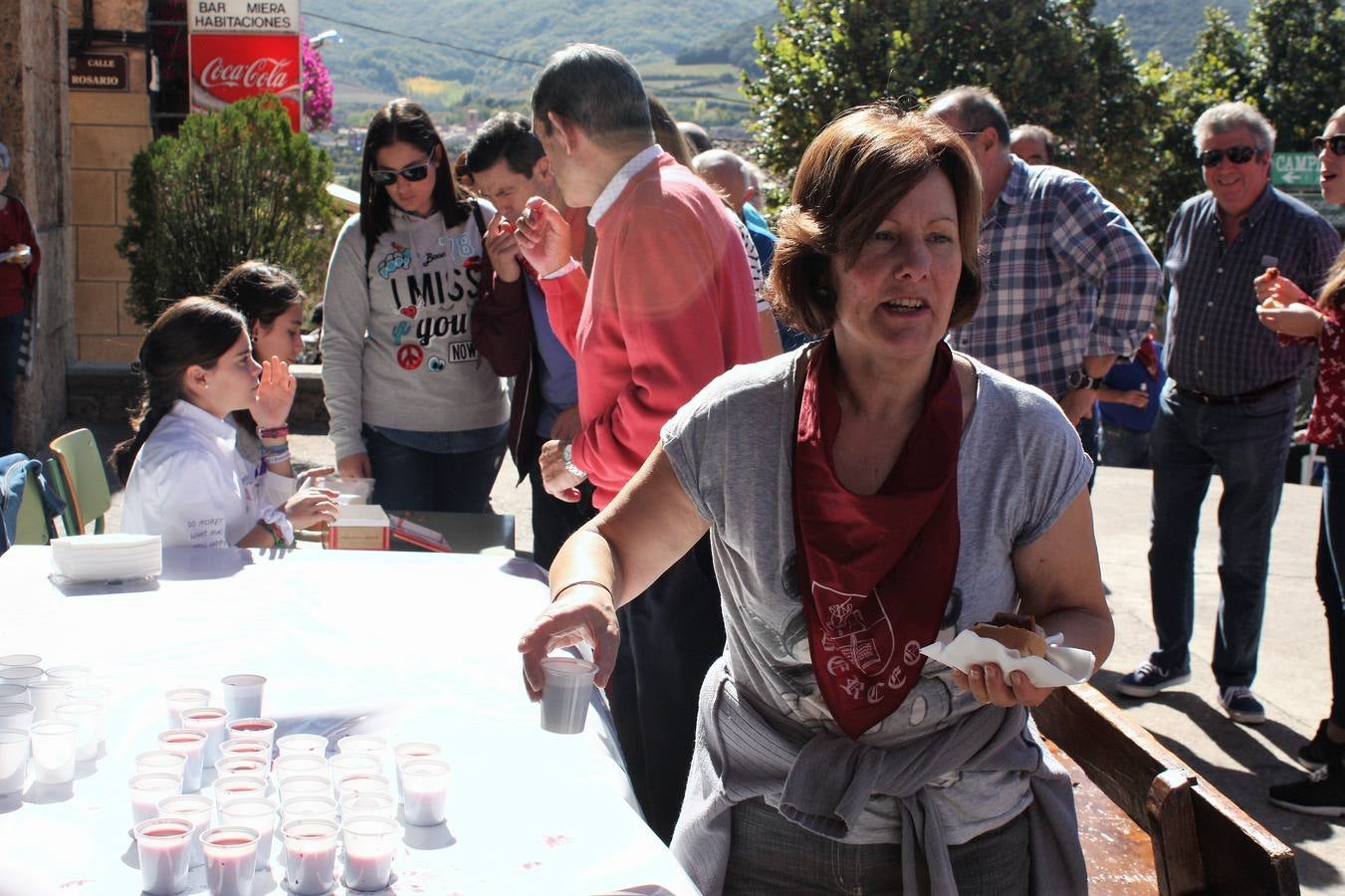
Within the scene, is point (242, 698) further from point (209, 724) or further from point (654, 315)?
point (654, 315)

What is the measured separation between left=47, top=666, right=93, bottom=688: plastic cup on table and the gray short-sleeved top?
106cm

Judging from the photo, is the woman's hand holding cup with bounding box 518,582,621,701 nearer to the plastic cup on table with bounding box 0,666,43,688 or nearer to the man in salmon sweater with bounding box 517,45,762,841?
the plastic cup on table with bounding box 0,666,43,688

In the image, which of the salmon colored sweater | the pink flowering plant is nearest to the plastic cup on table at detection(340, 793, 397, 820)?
the salmon colored sweater

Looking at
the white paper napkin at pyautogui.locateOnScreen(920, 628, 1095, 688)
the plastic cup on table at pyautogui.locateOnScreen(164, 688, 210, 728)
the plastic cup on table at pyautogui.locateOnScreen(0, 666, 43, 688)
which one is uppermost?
the white paper napkin at pyautogui.locateOnScreen(920, 628, 1095, 688)

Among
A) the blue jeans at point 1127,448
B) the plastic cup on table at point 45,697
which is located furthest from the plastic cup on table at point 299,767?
the blue jeans at point 1127,448

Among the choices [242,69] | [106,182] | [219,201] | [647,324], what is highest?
[242,69]

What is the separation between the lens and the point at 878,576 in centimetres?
185

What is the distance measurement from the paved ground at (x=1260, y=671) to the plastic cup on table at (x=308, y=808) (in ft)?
9.89

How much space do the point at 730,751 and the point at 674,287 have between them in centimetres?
124

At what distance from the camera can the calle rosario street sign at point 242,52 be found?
13141 mm

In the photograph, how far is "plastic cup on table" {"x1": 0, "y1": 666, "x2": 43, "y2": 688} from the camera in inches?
85.3

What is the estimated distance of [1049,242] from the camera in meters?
4.68

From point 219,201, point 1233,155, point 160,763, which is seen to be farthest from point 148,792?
point 219,201

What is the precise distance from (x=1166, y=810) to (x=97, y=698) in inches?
61.8
